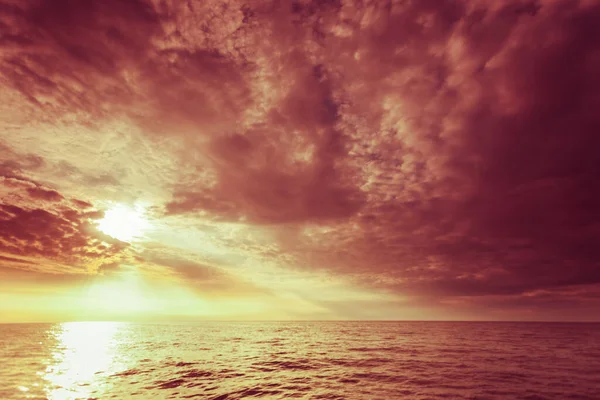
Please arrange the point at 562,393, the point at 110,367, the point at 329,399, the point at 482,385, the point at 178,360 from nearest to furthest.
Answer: the point at 329,399
the point at 562,393
the point at 482,385
the point at 110,367
the point at 178,360

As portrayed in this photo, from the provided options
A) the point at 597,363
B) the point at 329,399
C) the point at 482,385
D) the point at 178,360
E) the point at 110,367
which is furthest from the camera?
the point at 178,360

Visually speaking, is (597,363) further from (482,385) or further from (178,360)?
(178,360)

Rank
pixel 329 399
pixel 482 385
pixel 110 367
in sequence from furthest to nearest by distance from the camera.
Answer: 1. pixel 110 367
2. pixel 482 385
3. pixel 329 399

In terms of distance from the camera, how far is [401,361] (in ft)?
109

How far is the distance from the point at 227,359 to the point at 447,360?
2649 cm

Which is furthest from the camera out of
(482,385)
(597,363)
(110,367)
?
(597,363)

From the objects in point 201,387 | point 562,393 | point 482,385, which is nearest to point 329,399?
point 201,387

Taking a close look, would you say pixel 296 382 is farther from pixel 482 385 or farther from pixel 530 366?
pixel 530 366

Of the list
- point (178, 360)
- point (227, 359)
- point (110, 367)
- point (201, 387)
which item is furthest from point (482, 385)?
point (110, 367)

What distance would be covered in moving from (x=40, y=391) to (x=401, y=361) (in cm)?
3350

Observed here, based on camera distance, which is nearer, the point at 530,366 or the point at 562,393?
the point at 562,393

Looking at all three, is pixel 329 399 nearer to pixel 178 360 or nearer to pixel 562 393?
pixel 562 393

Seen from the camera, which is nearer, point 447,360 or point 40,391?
point 40,391

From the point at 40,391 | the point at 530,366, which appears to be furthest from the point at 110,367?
the point at 530,366
